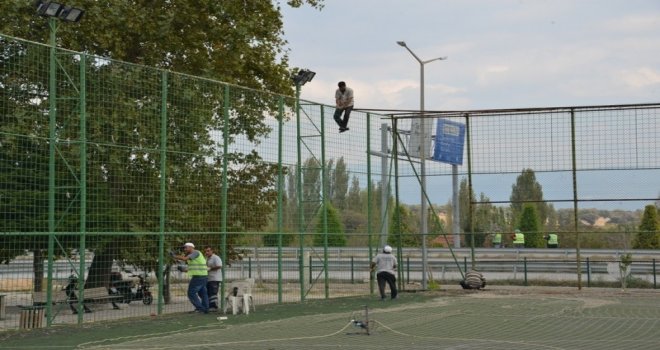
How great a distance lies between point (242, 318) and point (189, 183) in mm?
3943

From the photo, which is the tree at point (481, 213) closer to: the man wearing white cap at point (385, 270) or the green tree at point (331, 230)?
the green tree at point (331, 230)

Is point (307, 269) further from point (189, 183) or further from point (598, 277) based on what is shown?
point (598, 277)

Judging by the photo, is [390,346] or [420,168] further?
[420,168]

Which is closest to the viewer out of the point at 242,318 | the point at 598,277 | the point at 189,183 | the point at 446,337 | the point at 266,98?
the point at 446,337

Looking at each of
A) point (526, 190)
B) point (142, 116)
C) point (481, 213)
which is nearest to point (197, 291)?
point (142, 116)

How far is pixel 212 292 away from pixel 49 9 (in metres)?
8.23

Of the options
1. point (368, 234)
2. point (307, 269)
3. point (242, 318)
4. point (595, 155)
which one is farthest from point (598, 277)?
point (242, 318)

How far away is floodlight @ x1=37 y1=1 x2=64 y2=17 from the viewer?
2055 cm

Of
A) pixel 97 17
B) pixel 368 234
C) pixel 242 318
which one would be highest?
pixel 97 17

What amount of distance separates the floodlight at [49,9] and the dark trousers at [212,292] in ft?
25.7

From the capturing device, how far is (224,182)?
2583cm

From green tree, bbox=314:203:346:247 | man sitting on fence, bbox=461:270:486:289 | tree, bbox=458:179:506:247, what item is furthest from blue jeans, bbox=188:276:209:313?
tree, bbox=458:179:506:247

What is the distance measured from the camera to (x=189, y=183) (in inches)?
997

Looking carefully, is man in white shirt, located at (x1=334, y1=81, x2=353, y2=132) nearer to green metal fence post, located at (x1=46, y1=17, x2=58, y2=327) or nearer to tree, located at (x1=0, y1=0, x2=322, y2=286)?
tree, located at (x1=0, y1=0, x2=322, y2=286)
